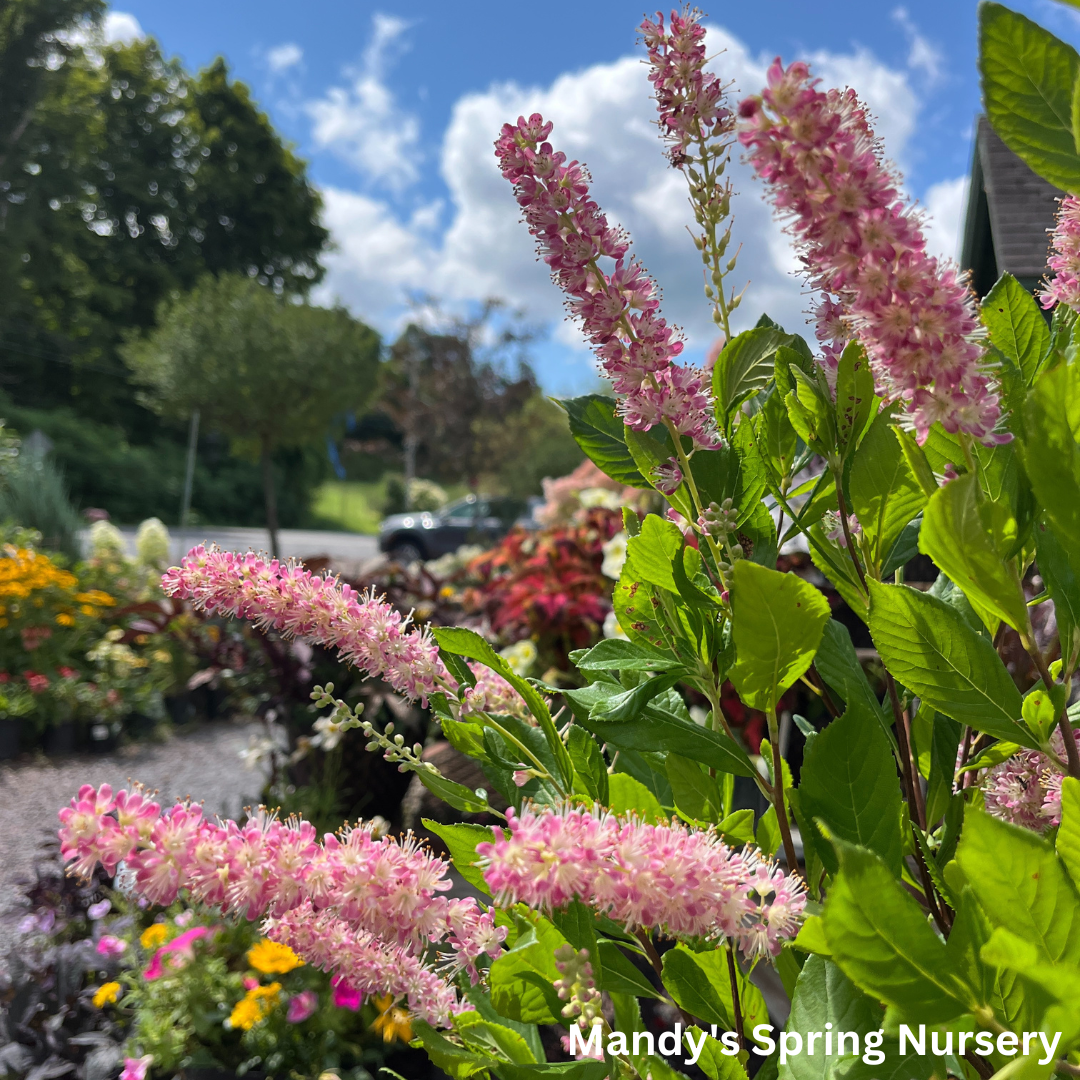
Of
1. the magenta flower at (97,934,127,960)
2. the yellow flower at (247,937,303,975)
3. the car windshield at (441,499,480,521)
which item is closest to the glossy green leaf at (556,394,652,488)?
the yellow flower at (247,937,303,975)

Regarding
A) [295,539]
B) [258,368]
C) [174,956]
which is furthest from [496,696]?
[295,539]

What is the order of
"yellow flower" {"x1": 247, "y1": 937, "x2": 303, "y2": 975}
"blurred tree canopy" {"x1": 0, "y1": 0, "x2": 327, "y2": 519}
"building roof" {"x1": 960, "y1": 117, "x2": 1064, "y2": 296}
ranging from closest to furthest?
"yellow flower" {"x1": 247, "y1": 937, "x2": 303, "y2": 975}, "building roof" {"x1": 960, "y1": 117, "x2": 1064, "y2": 296}, "blurred tree canopy" {"x1": 0, "y1": 0, "x2": 327, "y2": 519}

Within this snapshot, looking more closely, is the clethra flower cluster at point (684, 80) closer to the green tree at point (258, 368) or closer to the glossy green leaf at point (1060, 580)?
the glossy green leaf at point (1060, 580)

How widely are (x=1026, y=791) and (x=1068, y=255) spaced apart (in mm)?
344

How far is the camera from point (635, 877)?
0.36 m

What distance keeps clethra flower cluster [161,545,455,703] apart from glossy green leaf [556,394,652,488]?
195 mm

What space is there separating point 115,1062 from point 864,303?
2.37 metres

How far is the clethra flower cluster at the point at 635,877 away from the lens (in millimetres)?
344

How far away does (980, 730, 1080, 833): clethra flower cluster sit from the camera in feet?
1.67

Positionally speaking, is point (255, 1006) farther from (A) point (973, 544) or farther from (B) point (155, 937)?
(A) point (973, 544)

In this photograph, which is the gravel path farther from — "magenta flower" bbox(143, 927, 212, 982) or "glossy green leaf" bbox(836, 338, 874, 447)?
"glossy green leaf" bbox(836, 338, 874, 447)

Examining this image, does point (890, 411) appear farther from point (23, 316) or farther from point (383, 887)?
point (23, 316)

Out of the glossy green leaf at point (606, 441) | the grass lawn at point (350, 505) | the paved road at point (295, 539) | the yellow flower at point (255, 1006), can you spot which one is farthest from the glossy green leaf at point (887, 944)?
the grass lawn at point (350, 505)

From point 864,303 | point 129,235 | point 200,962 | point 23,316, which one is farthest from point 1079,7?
point 129,235
